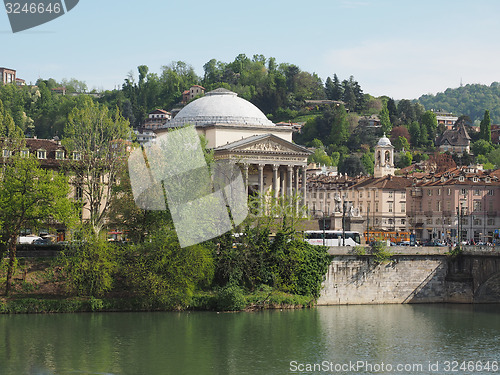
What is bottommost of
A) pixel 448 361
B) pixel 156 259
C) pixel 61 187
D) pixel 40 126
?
pixel 448 361

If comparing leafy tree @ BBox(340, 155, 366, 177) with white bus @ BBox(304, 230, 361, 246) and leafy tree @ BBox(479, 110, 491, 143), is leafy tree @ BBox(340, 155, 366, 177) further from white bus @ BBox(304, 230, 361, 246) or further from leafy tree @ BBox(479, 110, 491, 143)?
white bus @ BBox(304, 230, 361, 246)

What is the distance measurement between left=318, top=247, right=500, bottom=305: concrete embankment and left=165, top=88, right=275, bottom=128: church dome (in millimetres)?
23789

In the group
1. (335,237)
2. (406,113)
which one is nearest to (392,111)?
(406,113)

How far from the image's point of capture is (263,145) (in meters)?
72.3

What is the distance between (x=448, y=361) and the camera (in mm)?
35688

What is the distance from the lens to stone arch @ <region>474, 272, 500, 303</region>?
54.1 metres

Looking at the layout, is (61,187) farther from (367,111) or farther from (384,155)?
(367,111)

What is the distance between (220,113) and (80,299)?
31039mm

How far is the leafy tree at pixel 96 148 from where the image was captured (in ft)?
180

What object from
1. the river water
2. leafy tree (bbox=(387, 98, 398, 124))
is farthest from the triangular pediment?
leafy tree (bbox=(387, 98, 398, 124))

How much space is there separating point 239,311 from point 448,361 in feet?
46.1

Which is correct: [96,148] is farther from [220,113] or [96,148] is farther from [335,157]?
[335,157]

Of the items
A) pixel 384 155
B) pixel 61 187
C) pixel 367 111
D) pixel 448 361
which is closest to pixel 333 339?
pixel 448 361

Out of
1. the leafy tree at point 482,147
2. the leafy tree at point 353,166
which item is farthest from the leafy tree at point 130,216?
the leafy tree at point 482,147
